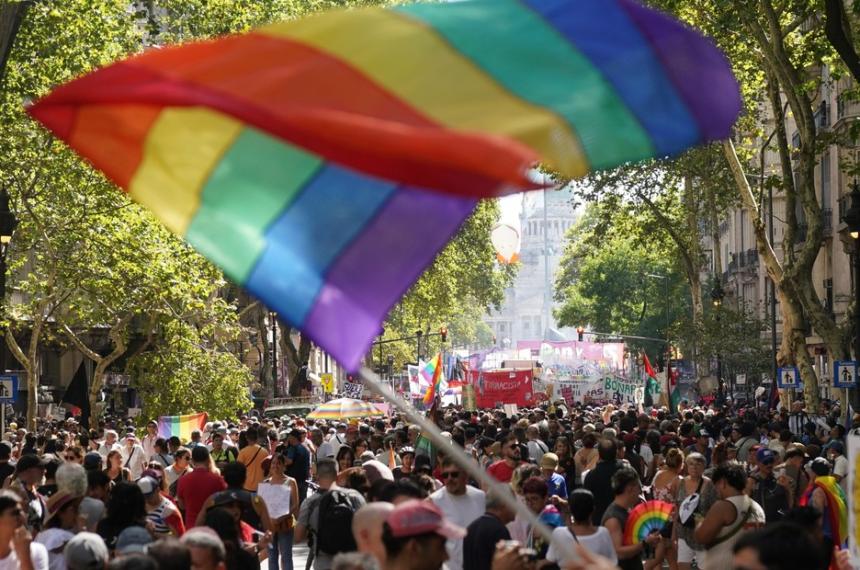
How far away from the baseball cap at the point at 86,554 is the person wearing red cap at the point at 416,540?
6.13ft

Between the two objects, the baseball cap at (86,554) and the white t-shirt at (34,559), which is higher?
the baseball cap at (86,554)

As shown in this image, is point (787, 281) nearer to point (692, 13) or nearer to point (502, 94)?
point (692, 13)

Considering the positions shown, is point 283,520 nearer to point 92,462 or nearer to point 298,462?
point 92,462

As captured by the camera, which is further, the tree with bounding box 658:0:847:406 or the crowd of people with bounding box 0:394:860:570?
the tree with bounding box 658:0:847:406

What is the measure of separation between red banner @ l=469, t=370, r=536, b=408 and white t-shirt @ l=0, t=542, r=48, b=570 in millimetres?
37924

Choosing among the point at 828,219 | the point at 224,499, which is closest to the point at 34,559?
the point at 224,499

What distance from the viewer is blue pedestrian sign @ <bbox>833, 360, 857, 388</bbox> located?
30281 millimetres

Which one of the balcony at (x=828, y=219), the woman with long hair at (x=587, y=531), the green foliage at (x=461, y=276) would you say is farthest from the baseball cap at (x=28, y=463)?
the green foliage at (x=461, y=276)

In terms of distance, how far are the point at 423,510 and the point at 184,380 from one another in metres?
31.9

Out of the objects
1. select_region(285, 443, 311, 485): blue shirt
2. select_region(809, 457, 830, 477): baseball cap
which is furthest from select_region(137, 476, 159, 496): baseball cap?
select_region(285, 443, 311, 485): blue shirt

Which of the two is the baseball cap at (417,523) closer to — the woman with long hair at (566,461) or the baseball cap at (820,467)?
the baseball cap at (820,467)

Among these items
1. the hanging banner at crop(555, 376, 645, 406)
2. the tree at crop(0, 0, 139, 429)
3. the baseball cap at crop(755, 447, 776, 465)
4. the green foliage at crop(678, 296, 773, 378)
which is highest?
the tree at crop(0, 0, 139, 429)

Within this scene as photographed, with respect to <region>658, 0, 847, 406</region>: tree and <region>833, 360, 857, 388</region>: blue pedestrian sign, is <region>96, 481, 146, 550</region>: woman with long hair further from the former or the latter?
<region>833, 360, 857, 388</region>: blue pedestrian sign

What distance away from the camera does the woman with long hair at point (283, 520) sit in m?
14.7
